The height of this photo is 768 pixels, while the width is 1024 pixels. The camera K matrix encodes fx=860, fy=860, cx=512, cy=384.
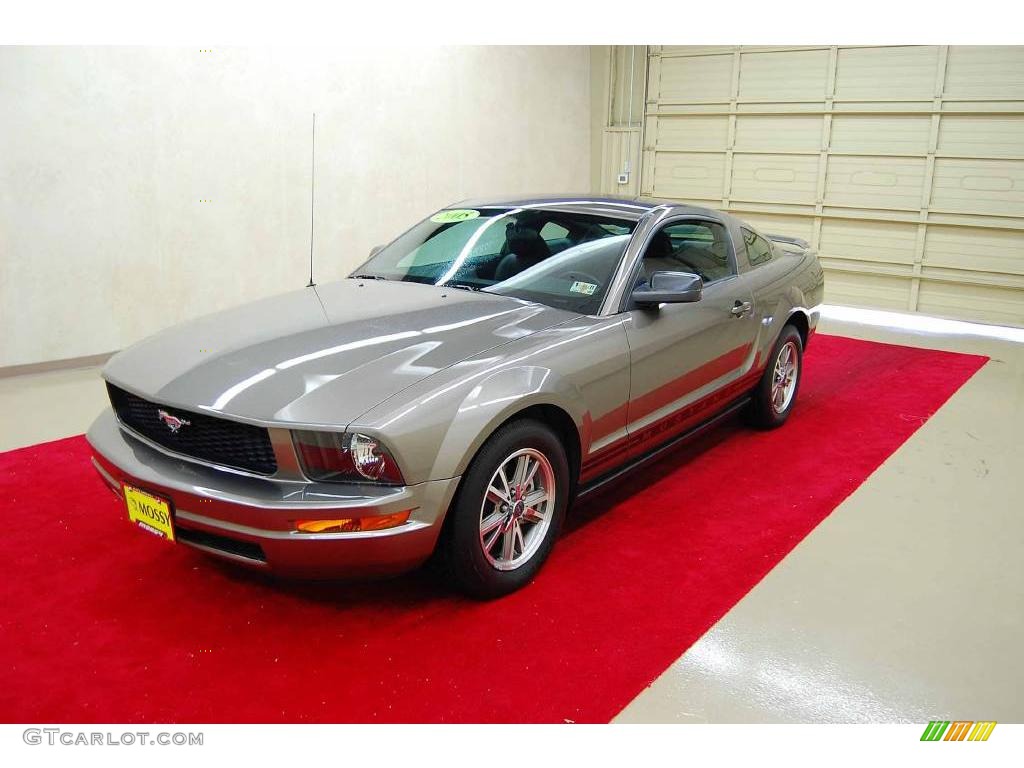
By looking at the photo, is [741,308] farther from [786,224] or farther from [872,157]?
[786,224]

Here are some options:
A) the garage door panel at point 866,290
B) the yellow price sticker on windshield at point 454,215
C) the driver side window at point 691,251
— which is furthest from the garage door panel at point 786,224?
the yellow price sticker on windshield at point 454,215

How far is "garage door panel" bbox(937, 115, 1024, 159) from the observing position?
795 centimetres

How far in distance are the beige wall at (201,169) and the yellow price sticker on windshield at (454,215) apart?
317 centimetres

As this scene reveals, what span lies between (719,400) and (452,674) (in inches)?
84.1

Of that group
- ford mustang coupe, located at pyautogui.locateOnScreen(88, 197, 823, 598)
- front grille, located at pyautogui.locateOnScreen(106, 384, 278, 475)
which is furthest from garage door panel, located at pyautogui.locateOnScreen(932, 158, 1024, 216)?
front grille, located at pyautogui.locateOnScreen(106, 384, 278, 475)

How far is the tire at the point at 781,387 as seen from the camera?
→ 4.70 m

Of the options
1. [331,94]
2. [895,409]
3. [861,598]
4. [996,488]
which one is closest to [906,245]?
[895,409]

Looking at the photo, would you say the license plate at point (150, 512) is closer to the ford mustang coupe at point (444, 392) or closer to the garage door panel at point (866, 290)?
the ford mustang coupe at point (444, 392)

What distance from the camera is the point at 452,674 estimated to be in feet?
8.45

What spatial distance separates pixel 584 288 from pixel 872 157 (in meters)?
6.52

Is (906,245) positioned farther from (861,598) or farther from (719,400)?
(861,598)

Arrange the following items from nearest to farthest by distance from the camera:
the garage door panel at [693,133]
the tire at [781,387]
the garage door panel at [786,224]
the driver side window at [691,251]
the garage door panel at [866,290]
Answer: the driver side window at [691,251] → the tire at [781,387] → the garage door panel at [866,290] → the garage door panel at [786,224] → the garage door panel at [693,133]

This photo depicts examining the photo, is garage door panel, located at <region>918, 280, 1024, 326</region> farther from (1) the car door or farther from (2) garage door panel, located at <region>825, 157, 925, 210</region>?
(1) the car door

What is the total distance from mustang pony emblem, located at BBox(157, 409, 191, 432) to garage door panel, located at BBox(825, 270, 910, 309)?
7967 millimetres
